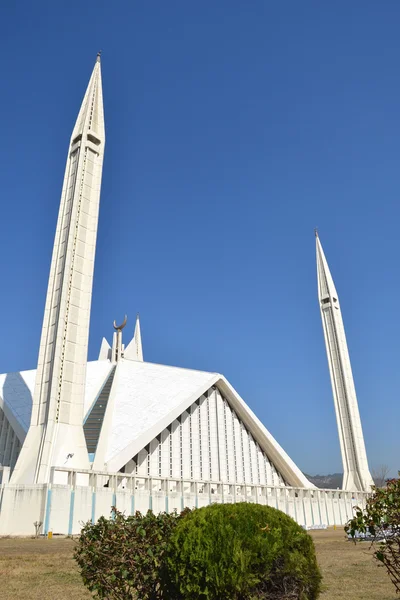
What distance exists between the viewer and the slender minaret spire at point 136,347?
43.3 m

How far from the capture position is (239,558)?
398 cm

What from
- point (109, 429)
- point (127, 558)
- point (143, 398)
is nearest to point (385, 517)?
→ point (127, 558)

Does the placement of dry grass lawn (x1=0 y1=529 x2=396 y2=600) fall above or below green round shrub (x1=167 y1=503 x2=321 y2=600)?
below

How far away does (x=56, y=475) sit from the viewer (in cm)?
1780

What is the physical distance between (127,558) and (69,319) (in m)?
16.9

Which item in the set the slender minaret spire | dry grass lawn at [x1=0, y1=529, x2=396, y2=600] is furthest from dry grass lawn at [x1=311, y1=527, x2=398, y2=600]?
the slender minaret spire

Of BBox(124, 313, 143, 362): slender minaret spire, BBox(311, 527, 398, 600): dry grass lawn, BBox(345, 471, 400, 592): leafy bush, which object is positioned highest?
BBox(124, 313, 143, 362): slender minaret spire

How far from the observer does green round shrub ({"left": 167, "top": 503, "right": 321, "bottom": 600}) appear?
4.00 m

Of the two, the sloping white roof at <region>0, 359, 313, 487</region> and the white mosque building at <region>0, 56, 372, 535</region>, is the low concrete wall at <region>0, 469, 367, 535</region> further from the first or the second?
the sloping white roof at <region>0, 359, 313, 487</region>

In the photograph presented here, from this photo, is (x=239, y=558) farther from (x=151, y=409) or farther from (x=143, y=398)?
(x=143, y=398)

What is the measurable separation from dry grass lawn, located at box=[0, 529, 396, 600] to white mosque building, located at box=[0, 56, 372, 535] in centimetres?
747

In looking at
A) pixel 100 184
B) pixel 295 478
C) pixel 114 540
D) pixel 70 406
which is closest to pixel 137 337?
pixel 295 478

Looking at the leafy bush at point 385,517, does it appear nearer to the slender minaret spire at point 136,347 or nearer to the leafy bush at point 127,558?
the leafy bush at point 127,558

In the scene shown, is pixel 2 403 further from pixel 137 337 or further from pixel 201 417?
pixel 137 337
